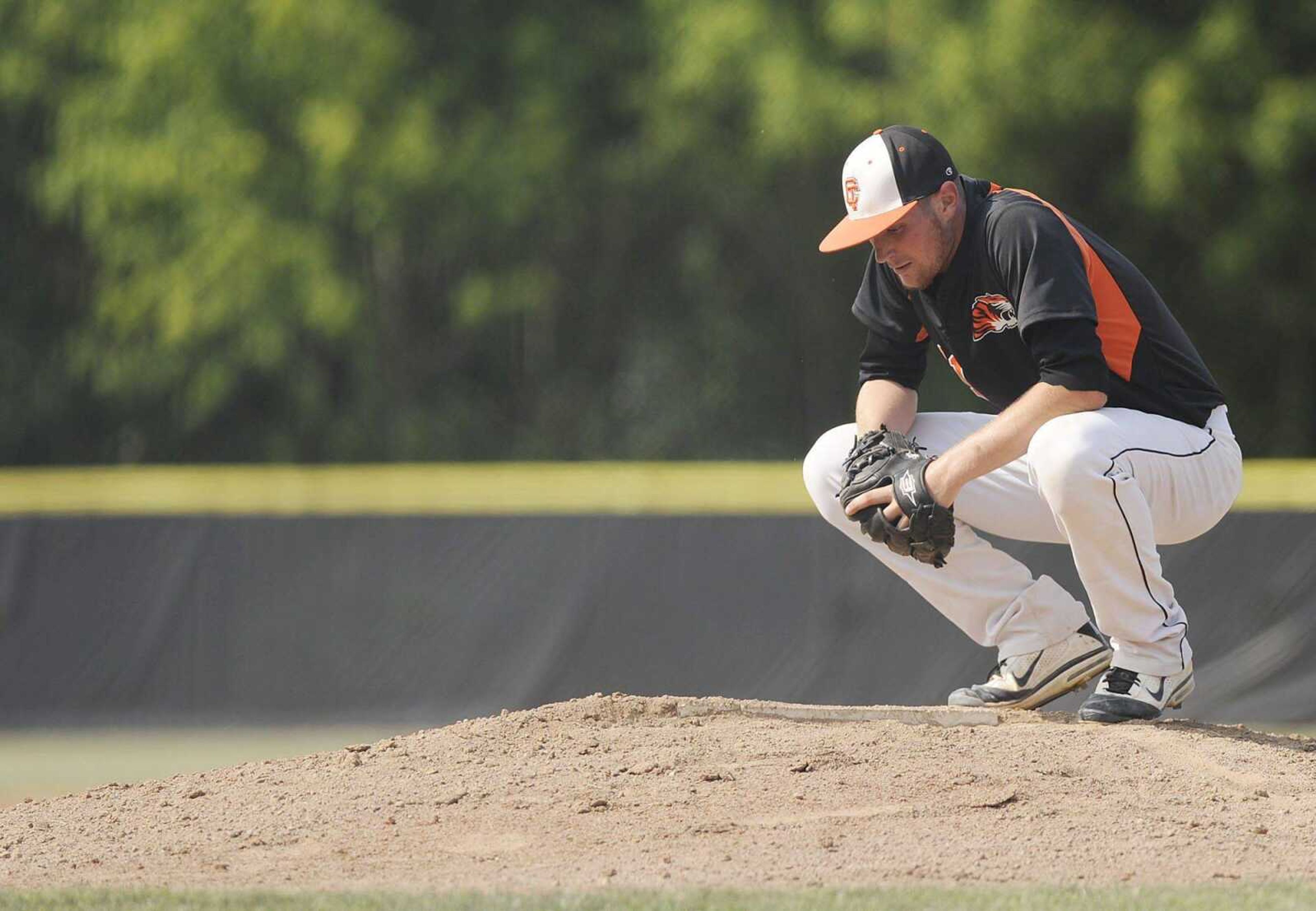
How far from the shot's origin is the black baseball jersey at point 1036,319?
12.6ft

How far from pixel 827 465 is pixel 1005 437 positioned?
68cm

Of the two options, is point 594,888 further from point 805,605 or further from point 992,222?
point 805,605

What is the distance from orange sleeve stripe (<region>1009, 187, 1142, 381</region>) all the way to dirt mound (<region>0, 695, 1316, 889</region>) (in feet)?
2.95

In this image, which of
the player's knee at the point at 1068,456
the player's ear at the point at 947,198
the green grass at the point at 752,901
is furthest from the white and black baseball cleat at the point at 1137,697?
the player's ear at the point at 947,198

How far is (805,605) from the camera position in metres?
6.98

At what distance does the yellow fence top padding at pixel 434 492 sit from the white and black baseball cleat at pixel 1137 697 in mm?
2987

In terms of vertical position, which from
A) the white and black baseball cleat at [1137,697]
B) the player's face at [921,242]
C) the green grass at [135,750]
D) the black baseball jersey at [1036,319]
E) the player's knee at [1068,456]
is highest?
the player's face at [921,242]

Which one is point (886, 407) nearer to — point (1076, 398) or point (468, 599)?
point (1076, 398)

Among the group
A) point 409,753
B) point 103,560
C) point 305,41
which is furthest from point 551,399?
point 409,753

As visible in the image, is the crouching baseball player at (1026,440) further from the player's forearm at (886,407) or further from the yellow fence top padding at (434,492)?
the yellow fence top padding at (434,492)

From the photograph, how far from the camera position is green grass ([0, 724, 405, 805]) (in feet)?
19.9

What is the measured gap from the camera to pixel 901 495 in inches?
156

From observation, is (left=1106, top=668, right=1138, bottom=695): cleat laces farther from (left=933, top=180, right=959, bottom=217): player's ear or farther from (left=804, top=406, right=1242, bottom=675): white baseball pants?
(left=933, top=180, right=959, bottom=217): player's ear

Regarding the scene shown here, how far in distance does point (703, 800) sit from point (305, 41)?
11.1 metres
